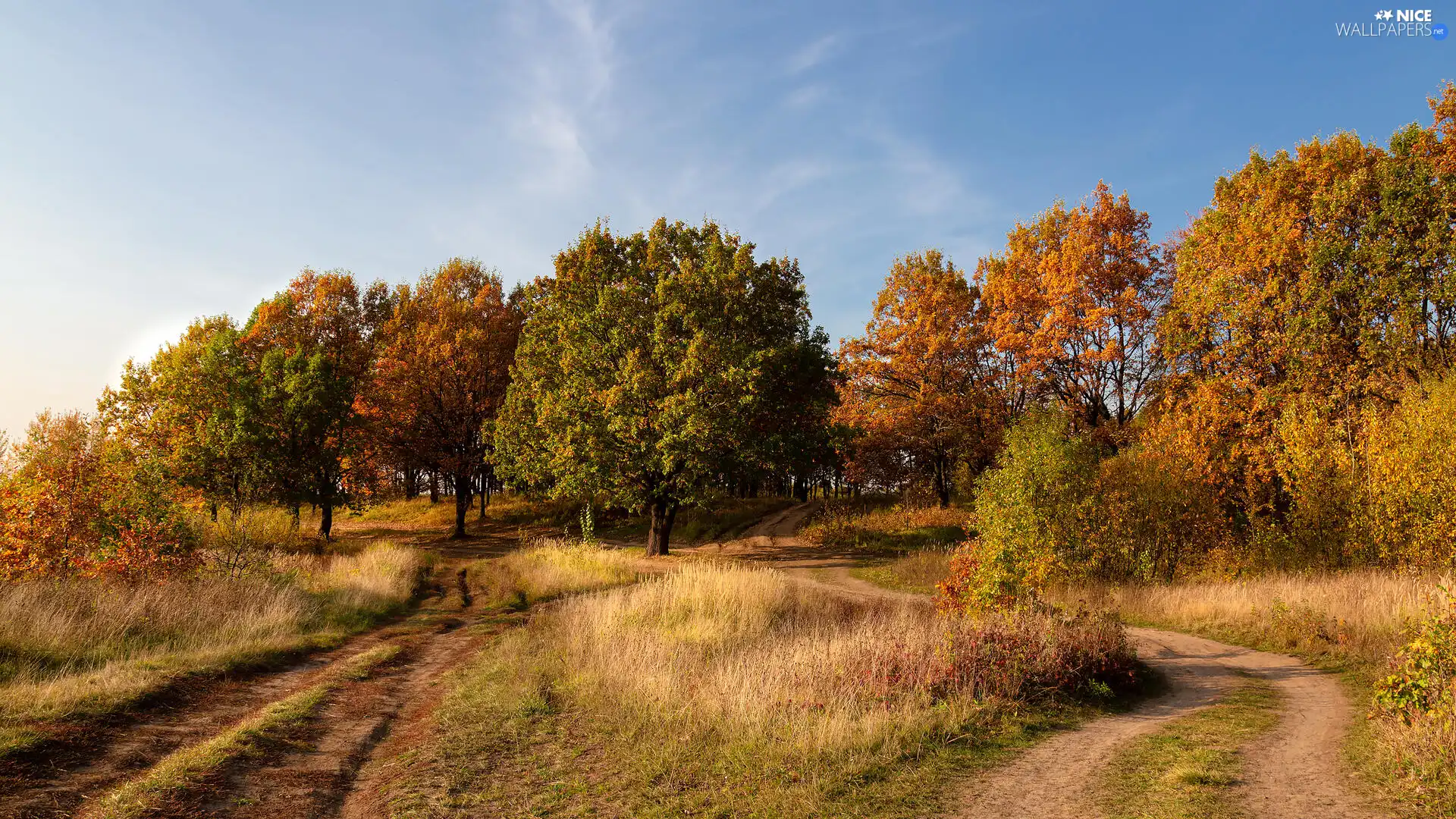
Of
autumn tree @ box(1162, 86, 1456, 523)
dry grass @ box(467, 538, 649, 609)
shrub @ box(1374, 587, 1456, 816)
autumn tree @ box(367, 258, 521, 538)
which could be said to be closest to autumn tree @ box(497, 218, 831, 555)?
dry grass @ box(467, 538, 649, 609)

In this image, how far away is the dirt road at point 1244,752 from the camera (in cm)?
673

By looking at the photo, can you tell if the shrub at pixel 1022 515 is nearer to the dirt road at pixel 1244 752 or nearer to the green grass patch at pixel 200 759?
the dirt road at pixel 1244 752

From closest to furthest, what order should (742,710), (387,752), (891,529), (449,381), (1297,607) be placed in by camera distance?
(387,752) < (742,710) < (1297,607) < (891,529) < (449,381)

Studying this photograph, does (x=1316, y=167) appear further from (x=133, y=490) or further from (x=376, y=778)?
(x=133, y=490)

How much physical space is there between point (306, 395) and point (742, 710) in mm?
34420

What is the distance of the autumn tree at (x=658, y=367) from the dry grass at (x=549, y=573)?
348cm

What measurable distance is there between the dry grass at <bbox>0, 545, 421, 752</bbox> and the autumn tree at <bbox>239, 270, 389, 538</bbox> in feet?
57.5

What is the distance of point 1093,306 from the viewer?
30.8m

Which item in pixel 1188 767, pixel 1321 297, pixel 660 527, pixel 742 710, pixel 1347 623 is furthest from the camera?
pixel 660 527

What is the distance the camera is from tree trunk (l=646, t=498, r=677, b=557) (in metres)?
30.0

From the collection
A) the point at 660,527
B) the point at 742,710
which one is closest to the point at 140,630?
the point at 742,710

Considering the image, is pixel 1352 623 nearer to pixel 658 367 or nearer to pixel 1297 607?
pixel 1297 607

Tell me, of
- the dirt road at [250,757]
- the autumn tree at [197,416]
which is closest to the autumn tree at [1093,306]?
the dirt road at [250,757]

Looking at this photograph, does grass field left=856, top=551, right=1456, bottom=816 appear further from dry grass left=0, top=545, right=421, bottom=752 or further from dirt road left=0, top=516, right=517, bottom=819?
dry grass left=0, top=545, right=421, bottom=752
